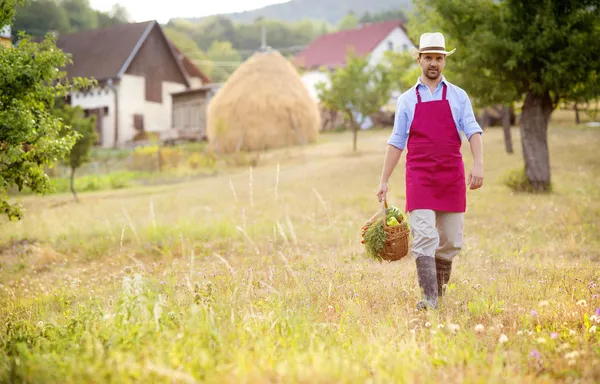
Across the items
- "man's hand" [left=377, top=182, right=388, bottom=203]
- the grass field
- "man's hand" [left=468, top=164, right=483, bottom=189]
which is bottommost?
the grass field

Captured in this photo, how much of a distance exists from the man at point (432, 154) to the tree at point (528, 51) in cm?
718

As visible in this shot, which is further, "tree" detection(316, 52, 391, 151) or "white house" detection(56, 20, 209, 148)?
"white house" detection(56, 20, 209, 148)

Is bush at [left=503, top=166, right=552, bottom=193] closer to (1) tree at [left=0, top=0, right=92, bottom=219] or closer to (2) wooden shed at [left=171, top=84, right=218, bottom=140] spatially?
(1) tree at [left=0, top=0, right=92, bottom=219]

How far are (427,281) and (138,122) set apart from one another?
27678 millimetres

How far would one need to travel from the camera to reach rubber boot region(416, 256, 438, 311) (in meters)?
4.09

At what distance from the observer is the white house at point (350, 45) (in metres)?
41.8

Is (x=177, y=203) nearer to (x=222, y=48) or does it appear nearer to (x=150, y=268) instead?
(x=150, y=268)

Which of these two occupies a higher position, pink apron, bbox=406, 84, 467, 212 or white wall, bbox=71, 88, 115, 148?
white wall, bbox=71, 88, 115, 148

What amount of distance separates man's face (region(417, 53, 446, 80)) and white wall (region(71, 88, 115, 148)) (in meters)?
26.8

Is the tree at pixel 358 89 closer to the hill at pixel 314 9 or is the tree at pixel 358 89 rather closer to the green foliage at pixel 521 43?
the green foliage at pixel 521 43

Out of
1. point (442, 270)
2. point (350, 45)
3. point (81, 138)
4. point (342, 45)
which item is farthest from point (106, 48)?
point (442, 270)

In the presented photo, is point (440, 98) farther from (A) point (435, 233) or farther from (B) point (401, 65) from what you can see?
(B) point (401, 65)

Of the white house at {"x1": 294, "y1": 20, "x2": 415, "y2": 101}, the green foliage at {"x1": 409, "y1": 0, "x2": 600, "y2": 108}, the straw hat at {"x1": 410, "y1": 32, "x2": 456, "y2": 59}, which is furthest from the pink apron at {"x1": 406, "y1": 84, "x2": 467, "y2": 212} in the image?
the white house at {"x1": 294, "y1": 20, "x2": 415, "y2": 101}

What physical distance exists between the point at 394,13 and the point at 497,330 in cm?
7230
